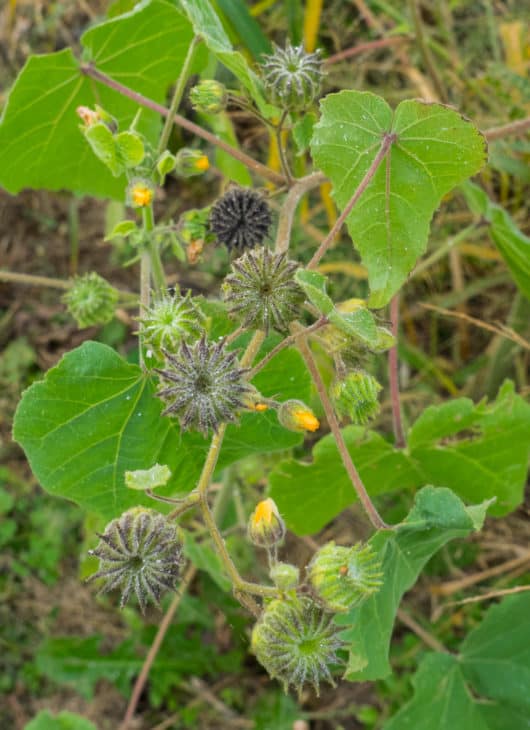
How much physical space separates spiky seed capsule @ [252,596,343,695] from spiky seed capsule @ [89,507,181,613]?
241mm

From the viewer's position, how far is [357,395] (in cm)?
209

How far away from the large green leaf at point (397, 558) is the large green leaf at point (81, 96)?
69.5 inches

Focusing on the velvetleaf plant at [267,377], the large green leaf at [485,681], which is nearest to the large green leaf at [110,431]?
the velvetleaf plant at [267,377]

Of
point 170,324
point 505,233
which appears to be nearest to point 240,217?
point 170,324

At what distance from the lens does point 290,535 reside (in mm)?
4125

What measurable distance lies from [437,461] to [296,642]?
115 cm

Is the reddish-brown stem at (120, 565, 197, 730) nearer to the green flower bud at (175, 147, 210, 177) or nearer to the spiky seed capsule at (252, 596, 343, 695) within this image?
the spiky seed capsule at (252, 596, 343, 695)

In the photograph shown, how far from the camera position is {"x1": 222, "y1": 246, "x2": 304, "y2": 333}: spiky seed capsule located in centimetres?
198

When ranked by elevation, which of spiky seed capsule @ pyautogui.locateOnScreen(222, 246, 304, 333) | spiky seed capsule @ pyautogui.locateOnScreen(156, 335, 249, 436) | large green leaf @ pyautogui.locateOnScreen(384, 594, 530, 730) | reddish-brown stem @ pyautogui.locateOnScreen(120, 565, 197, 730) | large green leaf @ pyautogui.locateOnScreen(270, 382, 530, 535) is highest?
spiky seed capsule @ pyautogui.locateOnScreen(222, 246, 304, 333)

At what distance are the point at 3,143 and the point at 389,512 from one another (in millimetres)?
2199

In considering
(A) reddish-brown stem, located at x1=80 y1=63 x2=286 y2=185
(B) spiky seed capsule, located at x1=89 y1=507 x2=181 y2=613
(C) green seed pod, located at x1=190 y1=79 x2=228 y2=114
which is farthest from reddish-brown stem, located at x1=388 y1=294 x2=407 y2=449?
(B) spiky seed capsule, located at x1=89 y1=507 x2=181 y2=613

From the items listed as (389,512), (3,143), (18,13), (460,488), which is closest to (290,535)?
(389,512)

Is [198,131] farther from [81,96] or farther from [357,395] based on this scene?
[357,395]

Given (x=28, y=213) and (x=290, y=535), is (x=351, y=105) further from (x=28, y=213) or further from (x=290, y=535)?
(x=28, y=213)
